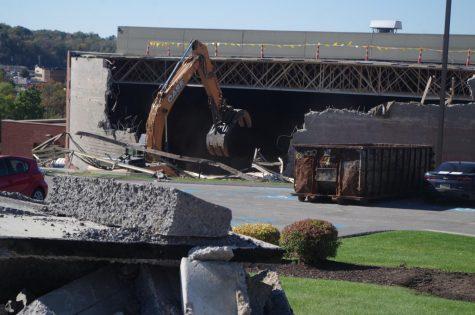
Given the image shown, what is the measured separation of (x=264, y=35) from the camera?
5172 centimetres

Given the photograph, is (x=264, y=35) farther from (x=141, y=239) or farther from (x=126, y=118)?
(x=141, y=239)

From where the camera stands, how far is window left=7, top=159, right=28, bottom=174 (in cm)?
2333

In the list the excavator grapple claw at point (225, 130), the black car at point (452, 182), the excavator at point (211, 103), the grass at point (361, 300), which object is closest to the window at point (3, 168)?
the black car at point (452, 182)

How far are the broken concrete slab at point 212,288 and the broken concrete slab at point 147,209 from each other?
1.24 feet

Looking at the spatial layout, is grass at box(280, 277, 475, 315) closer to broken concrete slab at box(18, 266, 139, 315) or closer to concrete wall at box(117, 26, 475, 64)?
broken concrete slab at box(18, 266, 139, 315)

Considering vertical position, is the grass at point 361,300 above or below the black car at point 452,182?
above

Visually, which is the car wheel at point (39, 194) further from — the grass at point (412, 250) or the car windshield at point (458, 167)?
the car windshield at point (458, 167)

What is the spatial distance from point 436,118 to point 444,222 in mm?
13849

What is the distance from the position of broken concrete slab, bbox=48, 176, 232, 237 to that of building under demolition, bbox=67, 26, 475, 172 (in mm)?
33964

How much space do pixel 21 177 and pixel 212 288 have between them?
17864 millimetres

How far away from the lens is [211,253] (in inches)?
258

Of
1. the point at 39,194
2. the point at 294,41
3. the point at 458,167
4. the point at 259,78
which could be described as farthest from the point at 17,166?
the point at 294,41

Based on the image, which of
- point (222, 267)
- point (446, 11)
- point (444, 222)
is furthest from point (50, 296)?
point (446, 11)

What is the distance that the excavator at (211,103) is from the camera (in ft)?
133
